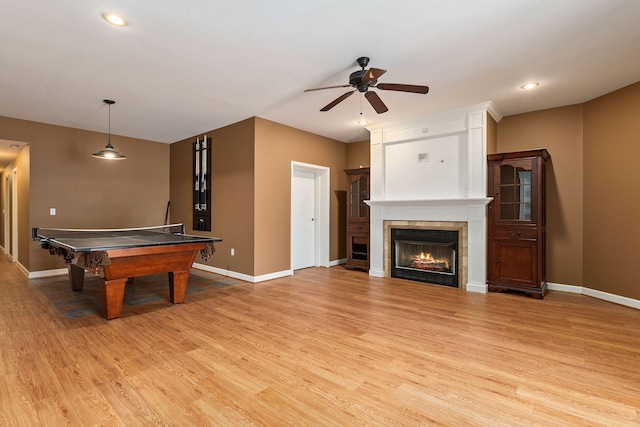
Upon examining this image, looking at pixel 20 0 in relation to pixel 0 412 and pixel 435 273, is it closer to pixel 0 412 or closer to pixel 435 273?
pixel 0 412

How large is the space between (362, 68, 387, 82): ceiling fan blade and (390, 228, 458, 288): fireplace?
9.29ft

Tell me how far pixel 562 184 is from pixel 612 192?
59 cm

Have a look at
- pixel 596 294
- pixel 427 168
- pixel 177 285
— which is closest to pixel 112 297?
pixel 177 285

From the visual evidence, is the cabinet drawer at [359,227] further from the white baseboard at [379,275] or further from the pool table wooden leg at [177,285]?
the pool table wooden leg at [177,285]

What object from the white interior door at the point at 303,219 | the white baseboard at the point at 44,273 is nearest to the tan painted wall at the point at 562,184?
the white interior door at the point at 303,219

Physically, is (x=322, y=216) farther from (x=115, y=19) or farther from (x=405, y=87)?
(x=115, y=19)

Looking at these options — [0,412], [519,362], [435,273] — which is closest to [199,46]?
[0,412]

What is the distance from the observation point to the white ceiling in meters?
2.38

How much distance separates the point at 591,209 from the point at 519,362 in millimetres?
3118

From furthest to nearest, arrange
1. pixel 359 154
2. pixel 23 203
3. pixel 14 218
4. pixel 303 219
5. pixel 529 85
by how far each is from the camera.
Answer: pixel 359 154 < pixel 14 218 < pixel 303 219 < pixel 23 203 < pixel 529 85

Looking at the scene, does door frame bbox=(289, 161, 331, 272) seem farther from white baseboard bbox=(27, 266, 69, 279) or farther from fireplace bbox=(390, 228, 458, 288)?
white baseboard bbox=(27, 266, 69, 279)

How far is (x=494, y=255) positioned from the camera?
443 centimetres

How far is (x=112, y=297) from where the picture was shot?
327 centimetres

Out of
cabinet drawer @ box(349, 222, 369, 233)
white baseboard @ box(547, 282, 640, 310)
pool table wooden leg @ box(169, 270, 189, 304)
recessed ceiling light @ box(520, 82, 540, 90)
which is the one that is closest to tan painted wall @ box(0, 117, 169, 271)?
pool table wooden leg @ box(169, 270, 189, 304)
